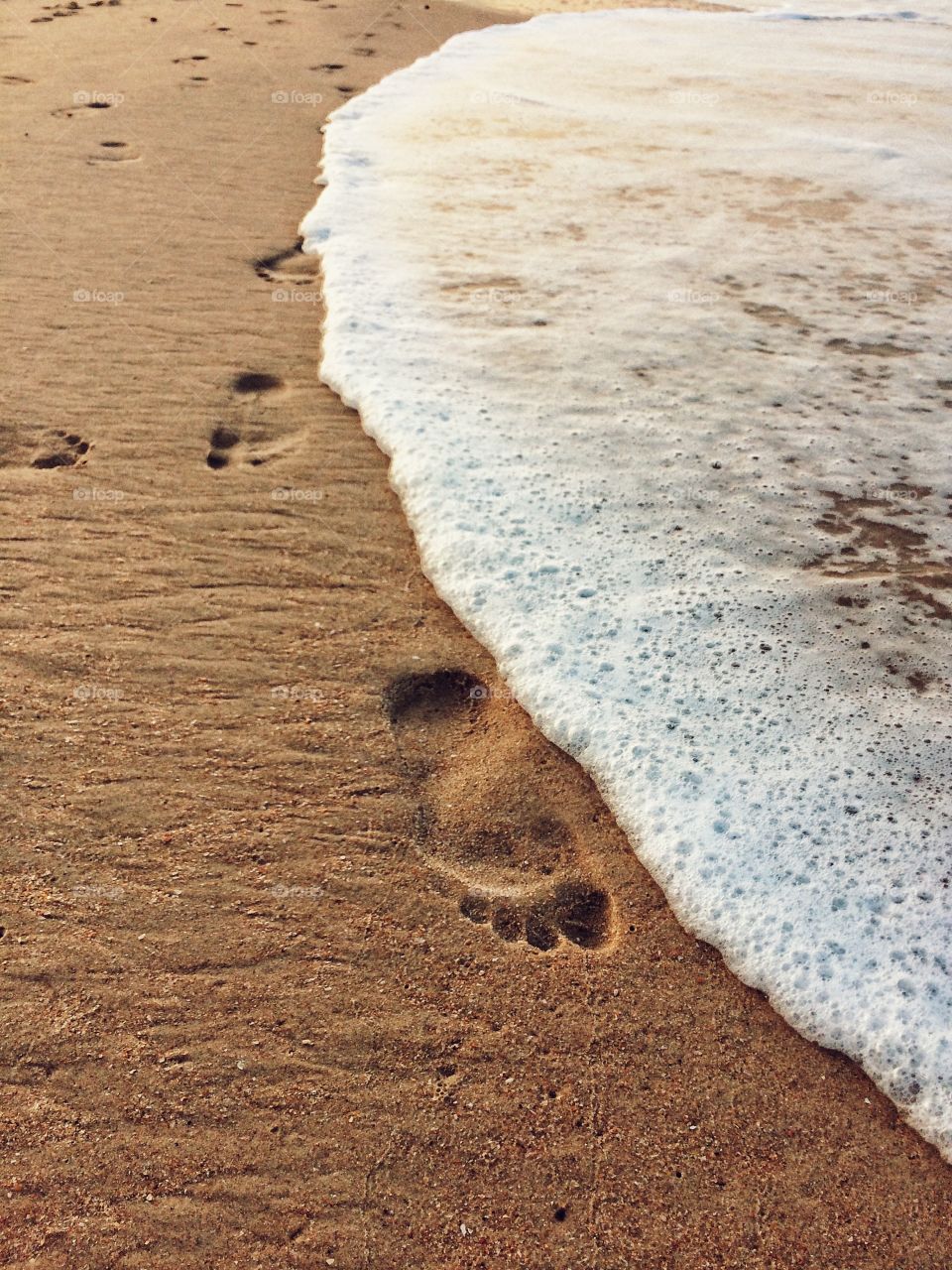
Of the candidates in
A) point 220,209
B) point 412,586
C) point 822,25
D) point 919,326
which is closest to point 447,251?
point 220,209

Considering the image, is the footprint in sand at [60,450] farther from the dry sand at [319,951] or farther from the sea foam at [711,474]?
the sea foam at [711,474]

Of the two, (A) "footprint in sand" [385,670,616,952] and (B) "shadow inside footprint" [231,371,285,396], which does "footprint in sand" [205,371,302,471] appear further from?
(A) "footprint in sand" [385,670,616,952]

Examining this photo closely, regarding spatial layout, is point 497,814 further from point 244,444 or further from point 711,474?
point 244,444

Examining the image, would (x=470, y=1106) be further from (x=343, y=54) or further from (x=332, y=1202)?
(x=343, y=54)

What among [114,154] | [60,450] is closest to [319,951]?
[60,450]

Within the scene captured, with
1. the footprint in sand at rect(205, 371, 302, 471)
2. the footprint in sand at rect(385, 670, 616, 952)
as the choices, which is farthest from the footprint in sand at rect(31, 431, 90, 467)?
the footprint in sand at rect(385, 670, 616, 952)
